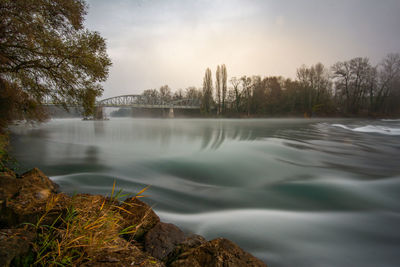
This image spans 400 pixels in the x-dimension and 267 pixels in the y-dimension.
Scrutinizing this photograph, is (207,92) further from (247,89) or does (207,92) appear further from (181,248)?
(181,248)

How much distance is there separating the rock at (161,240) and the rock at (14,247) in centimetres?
94

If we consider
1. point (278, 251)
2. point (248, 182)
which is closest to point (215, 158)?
point (248, 182)

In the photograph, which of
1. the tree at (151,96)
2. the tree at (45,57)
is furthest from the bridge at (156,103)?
the tree at (45,57)

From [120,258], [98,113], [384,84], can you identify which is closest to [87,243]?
[120,258]

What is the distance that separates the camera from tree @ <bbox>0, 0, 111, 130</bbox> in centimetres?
600

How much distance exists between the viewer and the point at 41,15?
641 cm

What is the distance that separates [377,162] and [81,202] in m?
9.02

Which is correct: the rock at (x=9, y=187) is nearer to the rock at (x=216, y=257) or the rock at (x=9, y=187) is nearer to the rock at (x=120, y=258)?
the rock at (x=120, y=258)

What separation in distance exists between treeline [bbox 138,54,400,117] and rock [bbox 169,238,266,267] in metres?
49.8

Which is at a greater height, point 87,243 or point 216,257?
point 87,243

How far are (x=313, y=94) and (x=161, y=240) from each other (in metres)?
59.4

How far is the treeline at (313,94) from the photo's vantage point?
42.2 meters

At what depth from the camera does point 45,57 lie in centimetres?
666

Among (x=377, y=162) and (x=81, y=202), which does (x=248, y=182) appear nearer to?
(x=81, y=202)
